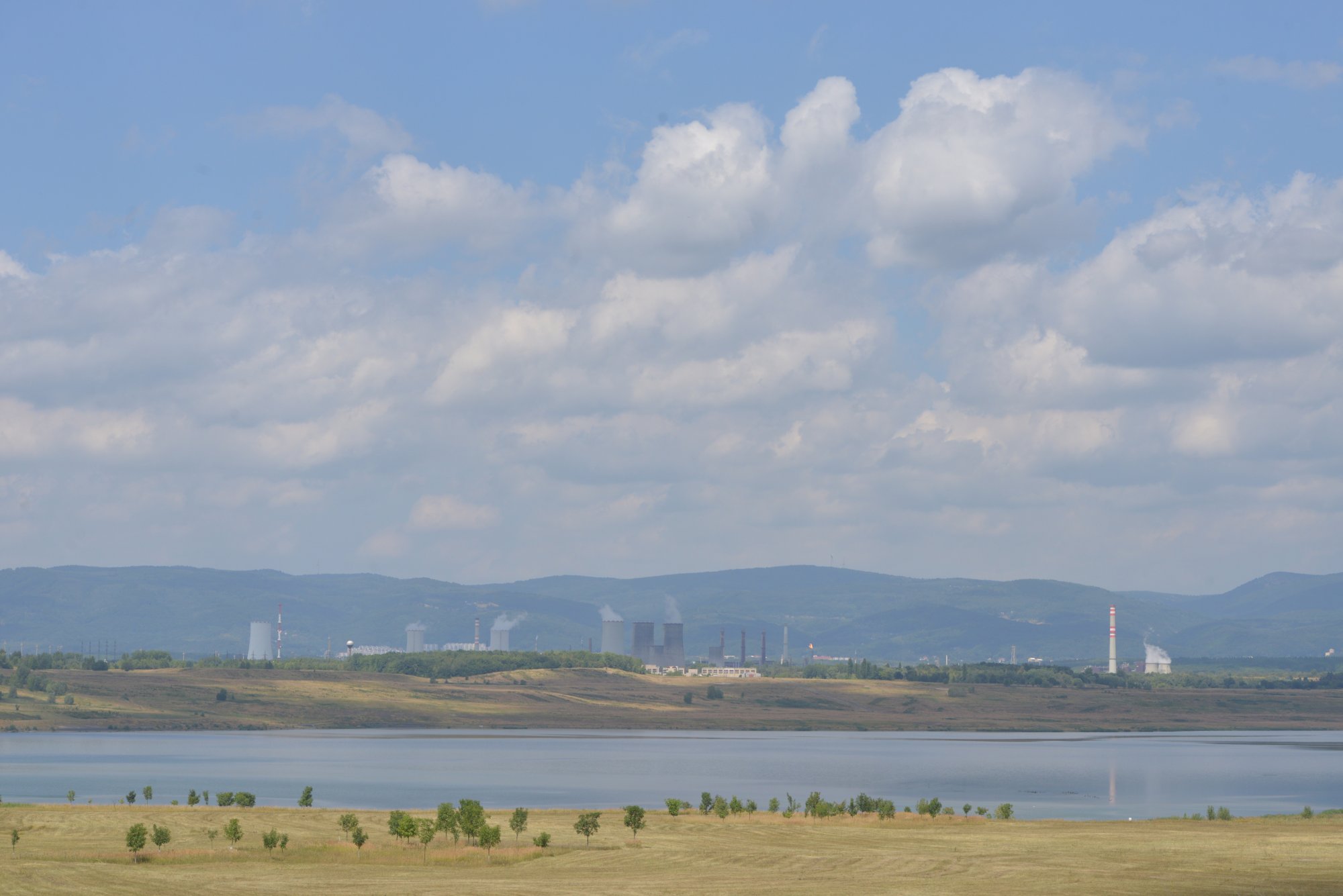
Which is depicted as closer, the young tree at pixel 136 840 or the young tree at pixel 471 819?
the young tree at pixel 136 840

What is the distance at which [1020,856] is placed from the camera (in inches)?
Result: 2852

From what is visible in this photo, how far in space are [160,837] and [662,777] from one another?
256 ft

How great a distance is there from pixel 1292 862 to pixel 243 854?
49283 mm

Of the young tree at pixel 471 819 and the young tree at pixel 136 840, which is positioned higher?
the young tree at pixel 471 819

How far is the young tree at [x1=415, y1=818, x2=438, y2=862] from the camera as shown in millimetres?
75375

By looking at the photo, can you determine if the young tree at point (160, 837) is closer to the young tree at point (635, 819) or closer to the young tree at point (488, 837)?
the young tree at point (488, 837)

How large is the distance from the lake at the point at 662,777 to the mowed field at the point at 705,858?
2339 cm

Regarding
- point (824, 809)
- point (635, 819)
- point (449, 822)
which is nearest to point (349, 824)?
point (449, 822)

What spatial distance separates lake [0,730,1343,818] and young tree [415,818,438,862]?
29.8 metres

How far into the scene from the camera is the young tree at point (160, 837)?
74125 millimetres

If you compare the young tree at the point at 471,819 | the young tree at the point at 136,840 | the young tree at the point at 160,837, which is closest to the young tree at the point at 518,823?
the young tree at the point at 471,819

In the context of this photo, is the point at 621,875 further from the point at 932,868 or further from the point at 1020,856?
the point at 1020,856

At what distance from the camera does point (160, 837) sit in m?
74.2

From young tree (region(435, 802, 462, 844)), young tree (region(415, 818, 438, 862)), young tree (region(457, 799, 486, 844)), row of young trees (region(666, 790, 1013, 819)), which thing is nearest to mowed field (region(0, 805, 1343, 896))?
young tree (region(415, 818, 438, 862))
